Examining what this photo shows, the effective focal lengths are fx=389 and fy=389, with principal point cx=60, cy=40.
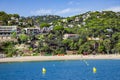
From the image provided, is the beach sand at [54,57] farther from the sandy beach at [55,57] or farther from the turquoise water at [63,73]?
the turquoise water at [63,73]

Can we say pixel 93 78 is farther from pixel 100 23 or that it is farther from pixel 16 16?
pixel 16 16

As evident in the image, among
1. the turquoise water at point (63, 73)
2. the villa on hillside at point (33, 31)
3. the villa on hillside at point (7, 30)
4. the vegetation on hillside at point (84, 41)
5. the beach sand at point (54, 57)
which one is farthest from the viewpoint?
the villa on hillside at point (33, 31)

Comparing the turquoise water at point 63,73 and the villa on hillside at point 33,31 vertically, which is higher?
the villa on hillside at point 33,31

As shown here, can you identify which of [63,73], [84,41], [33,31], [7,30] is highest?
[7,30]

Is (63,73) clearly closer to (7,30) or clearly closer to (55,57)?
(55,57)

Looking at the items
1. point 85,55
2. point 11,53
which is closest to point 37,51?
point 11,53

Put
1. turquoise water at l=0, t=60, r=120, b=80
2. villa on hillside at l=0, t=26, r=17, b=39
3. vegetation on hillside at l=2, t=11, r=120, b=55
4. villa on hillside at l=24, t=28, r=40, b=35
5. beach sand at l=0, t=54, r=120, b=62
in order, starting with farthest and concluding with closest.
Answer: villa on hillside at l=24, t=28, r=40, b=35 < villa on hillside at l=0, t=26, r=17, b=39 < vegetation on hillside at l=2, t=11, r=120, b=55 < beach sand at l=0, t=54, r=120, b=62 < turquoise water at l=0, t=60, r=120, b=80

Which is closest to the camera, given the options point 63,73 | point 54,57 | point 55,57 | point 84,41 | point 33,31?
point 63,73

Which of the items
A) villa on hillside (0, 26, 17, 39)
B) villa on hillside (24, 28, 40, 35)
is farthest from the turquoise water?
villa on hillside (24, 28, 40, 35)

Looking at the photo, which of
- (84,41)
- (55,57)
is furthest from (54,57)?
(84,41)

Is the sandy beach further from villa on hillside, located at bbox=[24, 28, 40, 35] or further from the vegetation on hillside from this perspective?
villa on hillside, located at bbox=[24, 28, 40, 35]

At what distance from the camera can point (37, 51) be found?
9681cm

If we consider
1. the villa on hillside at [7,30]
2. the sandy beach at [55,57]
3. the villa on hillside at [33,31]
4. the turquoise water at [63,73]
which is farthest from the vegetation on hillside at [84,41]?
the turquoise water at [63,73]

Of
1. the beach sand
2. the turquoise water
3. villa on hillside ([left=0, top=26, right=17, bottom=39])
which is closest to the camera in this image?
the turquoise water
